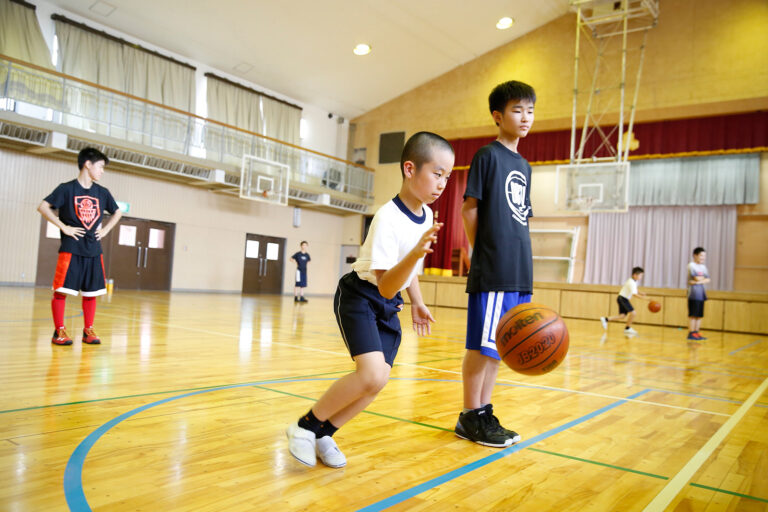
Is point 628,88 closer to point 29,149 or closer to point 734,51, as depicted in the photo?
point 734,51

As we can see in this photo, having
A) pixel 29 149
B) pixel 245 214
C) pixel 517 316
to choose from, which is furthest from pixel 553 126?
pixel 517 316

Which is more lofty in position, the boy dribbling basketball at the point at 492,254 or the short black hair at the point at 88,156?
the short black hair at the point at 88,156

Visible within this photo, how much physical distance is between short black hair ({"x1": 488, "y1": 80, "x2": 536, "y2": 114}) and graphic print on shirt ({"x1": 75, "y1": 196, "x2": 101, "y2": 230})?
11.2 feet

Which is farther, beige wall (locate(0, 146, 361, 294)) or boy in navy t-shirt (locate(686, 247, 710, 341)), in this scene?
beige wall (locate(0, 146, 361, 294))

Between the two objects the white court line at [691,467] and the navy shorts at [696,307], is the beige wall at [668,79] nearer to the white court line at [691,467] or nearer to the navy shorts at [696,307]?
the navy shorts at [696,307]

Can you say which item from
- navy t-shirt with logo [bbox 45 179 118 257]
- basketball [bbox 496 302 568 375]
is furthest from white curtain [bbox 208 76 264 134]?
basketball [bbox 496 302 568 375]

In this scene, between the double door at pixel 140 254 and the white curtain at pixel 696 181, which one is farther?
the double door at pixel 140 254

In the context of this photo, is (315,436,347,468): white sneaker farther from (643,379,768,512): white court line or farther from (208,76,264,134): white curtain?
(208,76,264,134): white curtain

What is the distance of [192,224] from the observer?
16.0m

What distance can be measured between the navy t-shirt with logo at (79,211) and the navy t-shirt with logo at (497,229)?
3.27m

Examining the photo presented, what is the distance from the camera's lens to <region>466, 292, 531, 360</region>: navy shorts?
244cm

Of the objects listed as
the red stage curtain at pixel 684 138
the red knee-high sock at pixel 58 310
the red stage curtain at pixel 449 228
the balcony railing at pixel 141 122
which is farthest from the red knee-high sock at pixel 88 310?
the red stage curtain at pixel 449 228

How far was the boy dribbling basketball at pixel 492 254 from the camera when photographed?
245cm

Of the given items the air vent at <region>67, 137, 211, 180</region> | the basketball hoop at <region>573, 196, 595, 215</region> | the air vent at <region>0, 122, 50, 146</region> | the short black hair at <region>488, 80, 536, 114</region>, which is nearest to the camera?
the short black hair at <region>488, 80, 536, 114</region>
